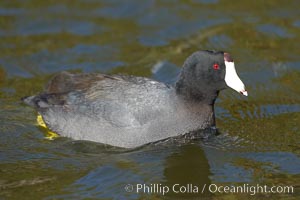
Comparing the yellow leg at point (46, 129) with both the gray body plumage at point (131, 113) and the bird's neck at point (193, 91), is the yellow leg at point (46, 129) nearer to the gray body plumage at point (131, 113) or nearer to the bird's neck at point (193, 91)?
the gray body plumage at point (131, 113)

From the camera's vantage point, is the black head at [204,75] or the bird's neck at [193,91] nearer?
the black head at [204,75]

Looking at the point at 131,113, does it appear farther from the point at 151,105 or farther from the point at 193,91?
the point at 193,91

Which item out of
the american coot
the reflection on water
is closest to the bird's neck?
the american coot

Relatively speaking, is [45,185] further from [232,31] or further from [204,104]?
[232,31]

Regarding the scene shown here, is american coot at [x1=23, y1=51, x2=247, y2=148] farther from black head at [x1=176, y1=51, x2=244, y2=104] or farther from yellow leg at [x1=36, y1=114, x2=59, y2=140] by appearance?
yellow leg at [x1=36, y1=114, x2=59, y2=140]

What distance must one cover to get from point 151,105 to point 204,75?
581 mm

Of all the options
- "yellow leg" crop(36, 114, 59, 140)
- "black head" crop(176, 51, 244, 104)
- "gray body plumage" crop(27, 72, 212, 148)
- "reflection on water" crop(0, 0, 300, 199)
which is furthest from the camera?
"yellow leg" crop(36, 114, 59, 140)

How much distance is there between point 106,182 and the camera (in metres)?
6.73

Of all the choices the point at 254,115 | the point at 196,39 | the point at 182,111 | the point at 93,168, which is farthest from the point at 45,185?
the point at 196,39

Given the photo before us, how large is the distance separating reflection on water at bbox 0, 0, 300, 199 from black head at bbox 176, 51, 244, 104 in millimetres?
532

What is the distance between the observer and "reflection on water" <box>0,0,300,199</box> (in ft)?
22.4

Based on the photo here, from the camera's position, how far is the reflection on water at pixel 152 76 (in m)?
6.84

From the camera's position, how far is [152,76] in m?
9.09

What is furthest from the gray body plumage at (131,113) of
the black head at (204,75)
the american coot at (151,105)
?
the black head at (204,75)
